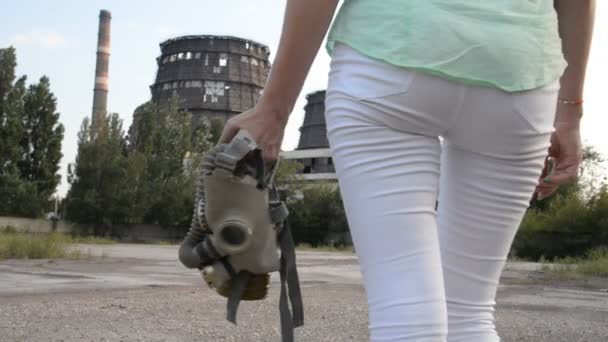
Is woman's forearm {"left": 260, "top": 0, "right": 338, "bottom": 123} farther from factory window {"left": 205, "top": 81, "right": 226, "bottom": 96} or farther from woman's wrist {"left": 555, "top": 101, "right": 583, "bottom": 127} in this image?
factory window {"left": 205, "top": 81, "right": 226, "bottom": 96}

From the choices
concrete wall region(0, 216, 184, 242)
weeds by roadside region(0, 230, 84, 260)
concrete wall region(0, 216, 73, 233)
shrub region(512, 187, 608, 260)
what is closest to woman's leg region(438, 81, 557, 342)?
weeds by roadside region(0, 230, 84, 260)

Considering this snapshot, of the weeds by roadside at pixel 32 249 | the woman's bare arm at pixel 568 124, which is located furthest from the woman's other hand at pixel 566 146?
the weeds by roadside at pixel 32 249

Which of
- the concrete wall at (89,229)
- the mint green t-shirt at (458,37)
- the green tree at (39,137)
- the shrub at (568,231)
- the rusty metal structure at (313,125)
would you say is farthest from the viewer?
the rusty metal structure at (313,125)

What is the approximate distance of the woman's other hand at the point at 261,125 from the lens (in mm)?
1192

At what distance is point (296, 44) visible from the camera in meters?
1.15

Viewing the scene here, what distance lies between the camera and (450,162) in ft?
4.23

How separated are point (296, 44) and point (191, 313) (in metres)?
3.39

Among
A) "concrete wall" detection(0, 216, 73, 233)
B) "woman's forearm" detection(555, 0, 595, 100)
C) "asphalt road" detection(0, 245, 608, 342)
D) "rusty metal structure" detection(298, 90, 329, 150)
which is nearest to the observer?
"woman's forearm" detection(555, 0, 595, 100)

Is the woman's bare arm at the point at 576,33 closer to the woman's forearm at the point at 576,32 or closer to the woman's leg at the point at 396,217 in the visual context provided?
the woman's forearm at the point at 576,32

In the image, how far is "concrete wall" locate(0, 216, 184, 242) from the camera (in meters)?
31.5

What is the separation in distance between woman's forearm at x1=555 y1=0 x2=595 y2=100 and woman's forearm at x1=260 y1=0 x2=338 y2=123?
496 mm

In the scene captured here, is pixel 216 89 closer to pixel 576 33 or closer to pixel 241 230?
pixel 576 33

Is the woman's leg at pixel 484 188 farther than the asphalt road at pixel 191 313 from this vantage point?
No

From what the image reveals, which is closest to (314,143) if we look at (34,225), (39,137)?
(39,137)
